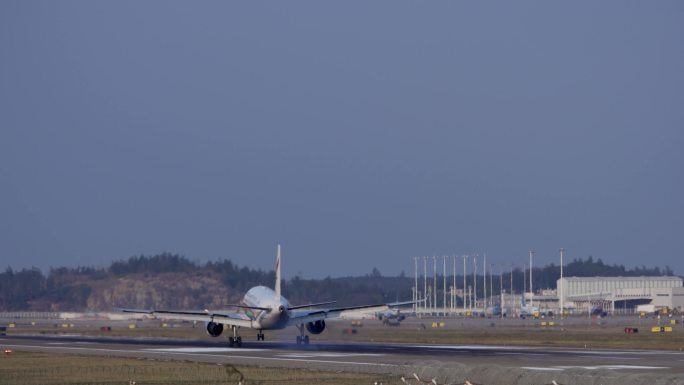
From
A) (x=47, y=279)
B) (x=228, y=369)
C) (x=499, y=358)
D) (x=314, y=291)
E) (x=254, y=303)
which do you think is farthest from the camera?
(x=47, y=279)

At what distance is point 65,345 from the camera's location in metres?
76.1

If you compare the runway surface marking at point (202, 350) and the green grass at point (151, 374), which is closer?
the green grass at point (151, 374)

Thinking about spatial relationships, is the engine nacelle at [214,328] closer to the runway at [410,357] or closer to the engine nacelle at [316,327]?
the runway at [410,357]

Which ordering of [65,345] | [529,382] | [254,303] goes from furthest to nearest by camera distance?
[254,303] < [65,345] < [529,382]

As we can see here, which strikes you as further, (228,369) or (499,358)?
(499,358)

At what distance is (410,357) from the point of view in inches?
2276

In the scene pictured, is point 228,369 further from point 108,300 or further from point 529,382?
point 108,300

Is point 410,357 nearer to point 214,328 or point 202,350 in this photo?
point 202,350

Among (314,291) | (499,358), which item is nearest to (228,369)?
(499,358)

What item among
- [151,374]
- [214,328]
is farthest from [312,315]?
[151,374]

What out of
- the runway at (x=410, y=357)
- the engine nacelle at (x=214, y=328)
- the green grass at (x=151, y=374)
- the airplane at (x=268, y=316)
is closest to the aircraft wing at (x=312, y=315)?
the airplane at (x=268, y=316)

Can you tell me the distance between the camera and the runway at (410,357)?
43531mm

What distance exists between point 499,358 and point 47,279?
15356cm

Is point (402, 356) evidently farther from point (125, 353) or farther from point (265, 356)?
point (125, 353)
